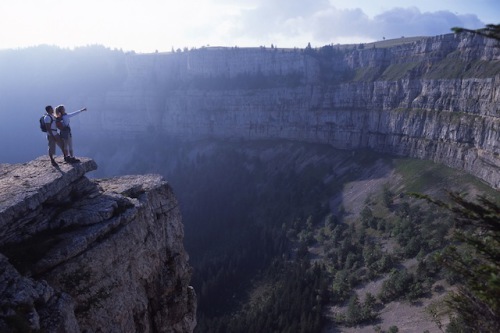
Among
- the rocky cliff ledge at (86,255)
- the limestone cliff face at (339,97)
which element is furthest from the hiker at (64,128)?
the limestone cliff face at (339,97)

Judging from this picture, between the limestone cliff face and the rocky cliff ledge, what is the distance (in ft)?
238

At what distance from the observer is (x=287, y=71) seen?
538ft

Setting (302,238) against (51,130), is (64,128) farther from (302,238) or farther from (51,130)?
(302,238)

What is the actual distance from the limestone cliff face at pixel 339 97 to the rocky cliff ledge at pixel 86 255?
72476 millimetres

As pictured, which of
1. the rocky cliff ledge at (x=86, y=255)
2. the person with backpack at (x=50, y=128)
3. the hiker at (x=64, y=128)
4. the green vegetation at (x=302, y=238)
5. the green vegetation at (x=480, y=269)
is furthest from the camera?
the green vegetation at (x=302, y=238)

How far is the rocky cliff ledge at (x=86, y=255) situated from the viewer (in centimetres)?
1579

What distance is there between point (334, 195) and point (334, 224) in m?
17.2

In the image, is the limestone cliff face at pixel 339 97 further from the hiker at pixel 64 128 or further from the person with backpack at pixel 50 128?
the person with backpack at pixel 50 128

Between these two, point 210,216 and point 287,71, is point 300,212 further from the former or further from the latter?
point 287,71

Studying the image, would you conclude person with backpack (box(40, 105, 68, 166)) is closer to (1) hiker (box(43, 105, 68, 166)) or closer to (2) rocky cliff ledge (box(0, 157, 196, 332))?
(1) hiker (box(43, 105, 68, 166))

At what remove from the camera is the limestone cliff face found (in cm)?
9394

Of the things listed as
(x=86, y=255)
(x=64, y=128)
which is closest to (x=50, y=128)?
(x=64, y=128)

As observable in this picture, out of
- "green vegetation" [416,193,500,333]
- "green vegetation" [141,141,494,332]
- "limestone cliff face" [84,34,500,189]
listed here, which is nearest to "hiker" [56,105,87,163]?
"green vegetation" [416,193,500,333]

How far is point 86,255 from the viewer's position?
18.9 m
